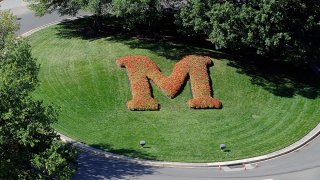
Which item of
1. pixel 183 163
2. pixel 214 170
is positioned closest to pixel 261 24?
pixel 214 170

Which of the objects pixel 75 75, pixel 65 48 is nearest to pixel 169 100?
pixel 75 75

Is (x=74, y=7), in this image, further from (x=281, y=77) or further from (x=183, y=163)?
(x=183, y=163)

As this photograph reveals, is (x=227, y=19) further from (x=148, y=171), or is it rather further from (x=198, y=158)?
(x=148, y=171)

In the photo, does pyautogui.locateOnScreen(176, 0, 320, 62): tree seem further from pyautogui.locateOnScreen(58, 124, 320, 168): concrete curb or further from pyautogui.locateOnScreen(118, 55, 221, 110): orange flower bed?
pyautogui.locateOnScreen(58, 124, 320, 168): concrete curb

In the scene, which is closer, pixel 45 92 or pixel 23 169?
pixel 23 169

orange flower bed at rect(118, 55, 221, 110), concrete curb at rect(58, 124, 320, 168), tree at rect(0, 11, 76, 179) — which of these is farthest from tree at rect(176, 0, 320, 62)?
tree at rect(0, 11, 76, 179)
